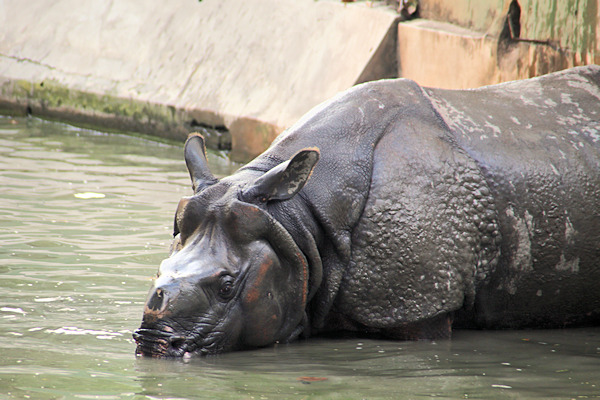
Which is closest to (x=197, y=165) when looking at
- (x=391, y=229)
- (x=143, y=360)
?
(x=391, y=229)

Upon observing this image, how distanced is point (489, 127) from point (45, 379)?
2.88 m

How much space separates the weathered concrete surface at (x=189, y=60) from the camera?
35.9 ft

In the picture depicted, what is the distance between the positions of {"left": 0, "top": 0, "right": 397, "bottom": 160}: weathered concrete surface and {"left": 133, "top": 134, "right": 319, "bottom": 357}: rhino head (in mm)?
5483

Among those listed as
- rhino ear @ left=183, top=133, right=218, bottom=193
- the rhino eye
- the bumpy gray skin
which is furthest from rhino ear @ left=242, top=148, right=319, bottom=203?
the rhino eye

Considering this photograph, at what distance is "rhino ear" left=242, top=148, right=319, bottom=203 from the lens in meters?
5.01

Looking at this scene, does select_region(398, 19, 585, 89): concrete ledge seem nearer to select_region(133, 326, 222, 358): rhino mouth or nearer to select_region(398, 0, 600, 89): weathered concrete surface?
select_region(398, 0, 600, 89): weathered concrete surface

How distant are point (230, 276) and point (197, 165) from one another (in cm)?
80

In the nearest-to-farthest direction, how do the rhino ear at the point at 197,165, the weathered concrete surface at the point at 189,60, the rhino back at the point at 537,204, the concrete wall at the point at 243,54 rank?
the rhino ear at the point at 197,165
the rhino back at the point at 537,204
the concrete wall at the point at 243,54
the weathered concrete surface at the point at 189,60

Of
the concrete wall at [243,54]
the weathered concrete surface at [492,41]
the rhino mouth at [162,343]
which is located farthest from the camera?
the concrete wall at [243,54]

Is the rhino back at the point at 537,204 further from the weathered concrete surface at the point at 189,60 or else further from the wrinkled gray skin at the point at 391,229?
the weathered concrete surface at the point at 189,60

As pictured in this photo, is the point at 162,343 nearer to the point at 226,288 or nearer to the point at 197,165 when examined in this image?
the point at 226,288

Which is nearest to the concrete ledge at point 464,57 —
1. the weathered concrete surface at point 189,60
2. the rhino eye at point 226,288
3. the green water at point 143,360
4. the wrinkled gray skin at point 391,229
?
the weathered concrete surface at point 189,60

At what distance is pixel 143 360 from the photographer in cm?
Answer: 467

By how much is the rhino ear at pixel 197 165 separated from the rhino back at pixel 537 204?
4.56 ft
